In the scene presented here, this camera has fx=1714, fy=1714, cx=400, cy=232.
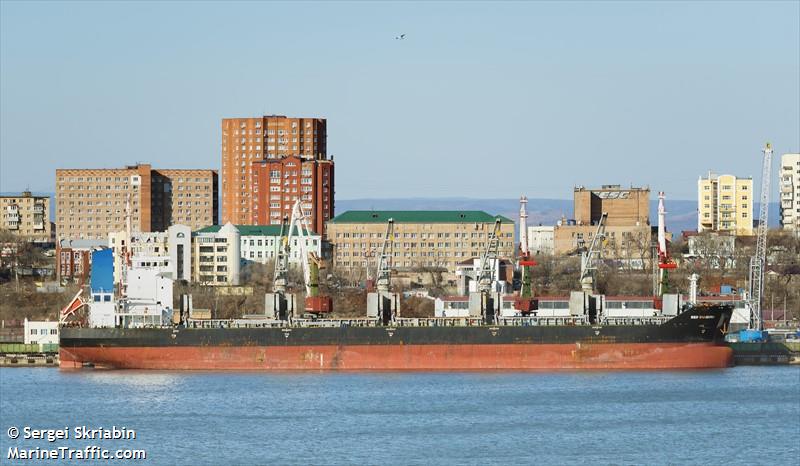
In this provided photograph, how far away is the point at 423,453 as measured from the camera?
154 ft

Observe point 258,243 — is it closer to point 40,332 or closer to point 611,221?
point 611,221

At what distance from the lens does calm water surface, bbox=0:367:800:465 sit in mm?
47406

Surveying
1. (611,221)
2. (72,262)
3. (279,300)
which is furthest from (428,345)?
(611,221)

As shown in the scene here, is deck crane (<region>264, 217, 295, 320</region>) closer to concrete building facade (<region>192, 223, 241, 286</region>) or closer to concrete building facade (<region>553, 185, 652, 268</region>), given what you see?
concrete building facade (<region>192, 223, 241, 286</region>)

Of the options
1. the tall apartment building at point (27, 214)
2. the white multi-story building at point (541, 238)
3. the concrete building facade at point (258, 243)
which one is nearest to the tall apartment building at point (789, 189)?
the white multi-story building at point (541, 238)

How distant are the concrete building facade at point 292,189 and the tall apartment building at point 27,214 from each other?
3184 cm

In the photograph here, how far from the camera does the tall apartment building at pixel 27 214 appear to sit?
589ft

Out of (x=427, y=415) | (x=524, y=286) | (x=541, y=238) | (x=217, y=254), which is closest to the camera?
(x=427, y=415)

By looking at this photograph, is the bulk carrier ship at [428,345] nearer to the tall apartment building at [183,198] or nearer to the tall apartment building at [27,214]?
the tall apartment building at [183,198]

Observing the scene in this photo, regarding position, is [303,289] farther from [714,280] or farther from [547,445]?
[547,445]

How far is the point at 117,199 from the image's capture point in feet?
545

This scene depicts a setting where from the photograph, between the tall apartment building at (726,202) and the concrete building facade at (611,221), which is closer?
the concrete building facade at (611,221)

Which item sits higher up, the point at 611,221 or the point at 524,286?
the point at 611,221

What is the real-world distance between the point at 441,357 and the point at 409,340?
1.55m
